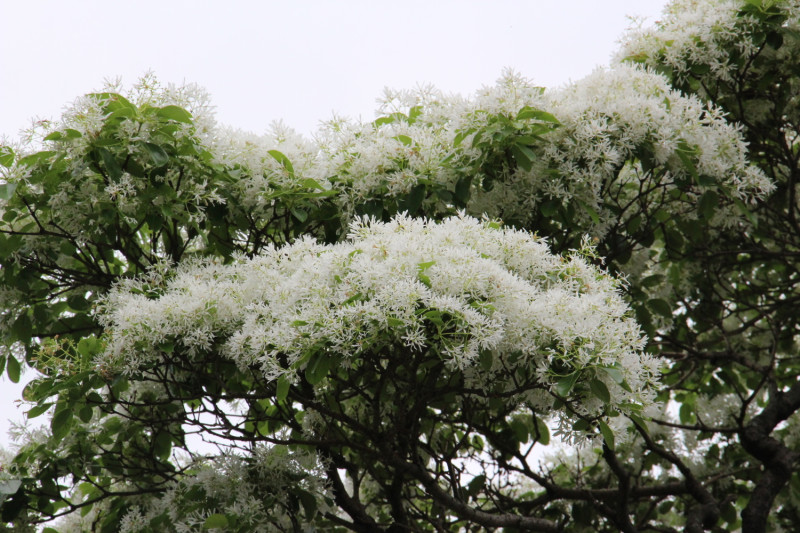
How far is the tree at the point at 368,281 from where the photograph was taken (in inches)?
110

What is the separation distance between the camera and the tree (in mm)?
2793

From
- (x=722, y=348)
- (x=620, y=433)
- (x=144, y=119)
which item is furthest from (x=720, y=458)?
(x=144, y=119)

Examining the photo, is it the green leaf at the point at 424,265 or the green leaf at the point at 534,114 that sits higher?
the green leaf at the point at 534,114

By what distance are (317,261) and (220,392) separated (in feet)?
3.34

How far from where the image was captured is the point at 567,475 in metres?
5.76

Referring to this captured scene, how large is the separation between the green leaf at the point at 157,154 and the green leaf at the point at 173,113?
127 mm

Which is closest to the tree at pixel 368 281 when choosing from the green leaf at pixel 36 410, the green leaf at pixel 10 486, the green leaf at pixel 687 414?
the green leaf at pixel 36 410

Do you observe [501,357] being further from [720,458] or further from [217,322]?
[720,458]

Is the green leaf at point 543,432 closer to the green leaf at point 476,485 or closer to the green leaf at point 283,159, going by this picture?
the green leaf at point 476,485

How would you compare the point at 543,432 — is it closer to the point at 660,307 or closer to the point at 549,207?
the point at 660,307

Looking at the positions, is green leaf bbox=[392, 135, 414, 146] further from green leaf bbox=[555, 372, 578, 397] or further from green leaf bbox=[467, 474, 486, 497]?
green leaf bbox=[467, 474, 486, 497]

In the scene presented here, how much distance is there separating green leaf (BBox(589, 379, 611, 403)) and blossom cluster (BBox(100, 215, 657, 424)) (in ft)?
0.11

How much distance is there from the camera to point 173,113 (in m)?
3.36

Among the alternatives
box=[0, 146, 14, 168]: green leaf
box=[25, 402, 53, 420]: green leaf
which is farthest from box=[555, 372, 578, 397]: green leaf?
box=[0, 146, 14, 168]: green leaf
